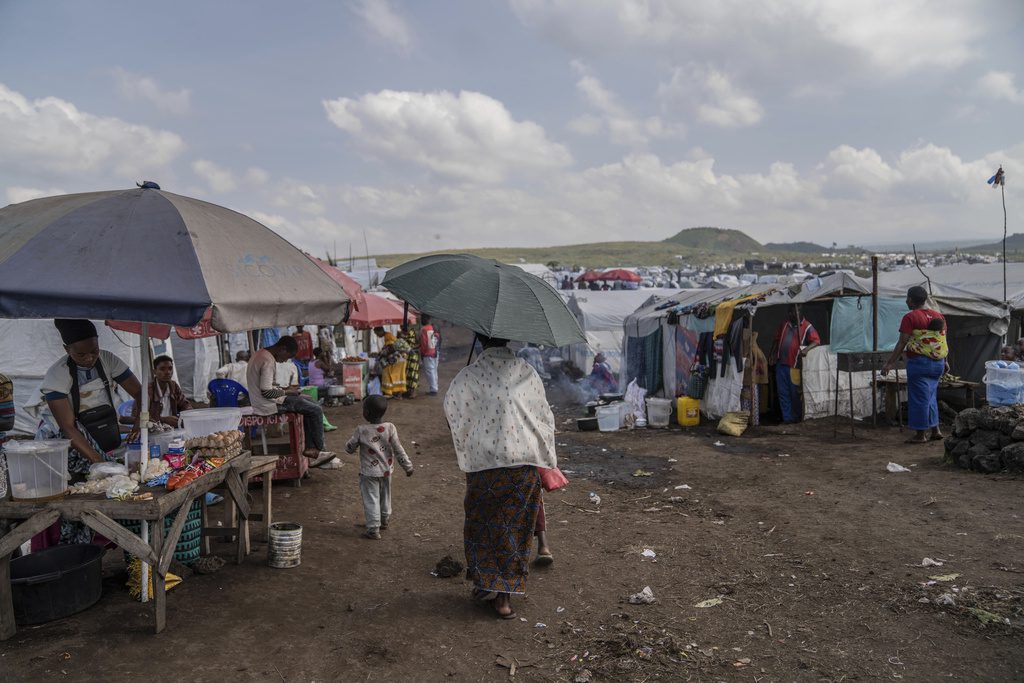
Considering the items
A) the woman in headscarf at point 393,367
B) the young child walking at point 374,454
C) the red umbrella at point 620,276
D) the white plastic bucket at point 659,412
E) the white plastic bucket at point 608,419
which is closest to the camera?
the young child walking at point 374,454

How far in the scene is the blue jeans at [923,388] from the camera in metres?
9.23

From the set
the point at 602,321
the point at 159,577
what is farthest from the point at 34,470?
the point at 602,321

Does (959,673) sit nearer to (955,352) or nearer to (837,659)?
(837,659)

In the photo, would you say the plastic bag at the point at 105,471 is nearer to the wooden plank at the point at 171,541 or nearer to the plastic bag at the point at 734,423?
the wooden plank at the point at 171,541

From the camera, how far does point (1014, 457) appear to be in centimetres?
752

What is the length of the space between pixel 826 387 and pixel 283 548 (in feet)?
34.3

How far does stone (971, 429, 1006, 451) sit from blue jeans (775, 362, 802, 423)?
4286 millimetres

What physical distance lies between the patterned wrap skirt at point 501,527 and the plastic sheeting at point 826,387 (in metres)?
9.29

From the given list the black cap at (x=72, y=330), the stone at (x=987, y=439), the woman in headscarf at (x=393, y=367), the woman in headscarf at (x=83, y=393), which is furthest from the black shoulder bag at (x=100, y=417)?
the woman in headscarf at (x=393, y=367)

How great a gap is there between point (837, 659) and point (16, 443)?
500cm

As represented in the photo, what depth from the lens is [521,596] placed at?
496cm

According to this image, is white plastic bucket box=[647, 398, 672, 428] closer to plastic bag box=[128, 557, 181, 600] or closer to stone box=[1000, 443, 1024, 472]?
stone box=[1000, 443, 1024, 472]

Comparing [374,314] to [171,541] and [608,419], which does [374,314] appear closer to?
[608,419]

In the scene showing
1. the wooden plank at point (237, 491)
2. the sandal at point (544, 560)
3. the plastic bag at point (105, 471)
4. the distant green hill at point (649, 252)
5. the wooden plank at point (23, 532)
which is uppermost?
the distant green hill at point (649, 252)
